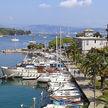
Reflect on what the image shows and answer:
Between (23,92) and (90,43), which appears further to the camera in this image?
(90,43)

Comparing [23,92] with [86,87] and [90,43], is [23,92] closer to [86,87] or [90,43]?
[86,87]

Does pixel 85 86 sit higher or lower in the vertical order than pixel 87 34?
lower

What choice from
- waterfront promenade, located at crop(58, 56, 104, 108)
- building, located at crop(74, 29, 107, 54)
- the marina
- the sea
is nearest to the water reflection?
the sea

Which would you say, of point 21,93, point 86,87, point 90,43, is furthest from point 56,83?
point 90,43

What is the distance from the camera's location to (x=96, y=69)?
3222 centimetres

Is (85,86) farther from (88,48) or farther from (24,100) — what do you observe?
(88,48)

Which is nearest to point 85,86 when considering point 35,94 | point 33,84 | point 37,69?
point 35,94

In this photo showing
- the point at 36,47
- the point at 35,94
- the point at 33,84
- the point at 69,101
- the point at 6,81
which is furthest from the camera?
the point at 36,47

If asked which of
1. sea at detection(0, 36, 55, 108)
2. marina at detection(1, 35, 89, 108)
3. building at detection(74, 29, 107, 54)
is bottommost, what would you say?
sea at detection(0, 36, 55, 108)

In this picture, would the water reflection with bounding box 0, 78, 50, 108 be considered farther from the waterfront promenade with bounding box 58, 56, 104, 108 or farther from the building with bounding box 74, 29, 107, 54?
the building with bounding box 74, 29, 107, 54

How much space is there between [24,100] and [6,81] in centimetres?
1397

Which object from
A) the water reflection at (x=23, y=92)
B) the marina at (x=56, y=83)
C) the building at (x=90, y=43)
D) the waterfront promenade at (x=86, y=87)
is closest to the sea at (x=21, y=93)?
the water reflection at (x=23, y=92)

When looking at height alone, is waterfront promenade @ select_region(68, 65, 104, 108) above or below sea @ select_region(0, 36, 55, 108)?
above

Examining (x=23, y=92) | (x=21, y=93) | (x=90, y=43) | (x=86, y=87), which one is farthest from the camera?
(x=90, y=43)
